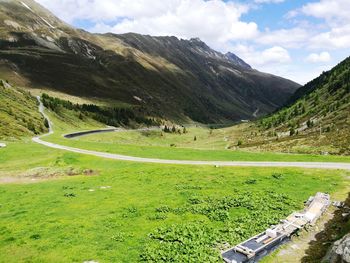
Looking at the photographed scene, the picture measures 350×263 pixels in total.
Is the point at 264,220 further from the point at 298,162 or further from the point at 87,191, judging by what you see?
the point at 298,162

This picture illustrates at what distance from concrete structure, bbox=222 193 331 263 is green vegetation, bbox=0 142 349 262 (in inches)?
39.6

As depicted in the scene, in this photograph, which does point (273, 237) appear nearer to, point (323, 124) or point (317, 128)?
point (317, 128)

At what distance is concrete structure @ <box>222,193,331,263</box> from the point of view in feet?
75.9

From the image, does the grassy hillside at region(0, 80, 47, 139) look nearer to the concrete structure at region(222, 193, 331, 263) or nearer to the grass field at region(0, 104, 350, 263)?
the grass field at region(0, 104, 350, 263)

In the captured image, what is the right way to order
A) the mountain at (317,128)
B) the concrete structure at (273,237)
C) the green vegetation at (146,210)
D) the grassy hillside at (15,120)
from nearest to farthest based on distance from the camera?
the concrete structure at (273,237) < the green vegetation at (146,210) < the mountain at (317,128) < the grassy hillside at (15,120)

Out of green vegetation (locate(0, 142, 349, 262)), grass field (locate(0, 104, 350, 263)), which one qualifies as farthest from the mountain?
green vegetation (locate(0, 142, 349, 262))

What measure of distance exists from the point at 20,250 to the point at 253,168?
107ft

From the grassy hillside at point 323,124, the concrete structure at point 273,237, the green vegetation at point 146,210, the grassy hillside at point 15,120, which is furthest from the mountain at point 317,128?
the grassy hillside at point 15,120

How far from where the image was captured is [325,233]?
88.3 feet

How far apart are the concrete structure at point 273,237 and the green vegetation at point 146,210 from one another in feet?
3.30

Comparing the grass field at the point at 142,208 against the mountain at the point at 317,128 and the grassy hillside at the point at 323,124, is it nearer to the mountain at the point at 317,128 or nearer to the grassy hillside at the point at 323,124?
the mountain at the point at 317,128

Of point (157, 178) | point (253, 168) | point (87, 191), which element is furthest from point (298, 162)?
point (87, 191)

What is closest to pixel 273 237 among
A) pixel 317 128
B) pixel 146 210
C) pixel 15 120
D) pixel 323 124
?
pixel 146 210

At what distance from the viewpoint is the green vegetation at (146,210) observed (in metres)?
24.4
